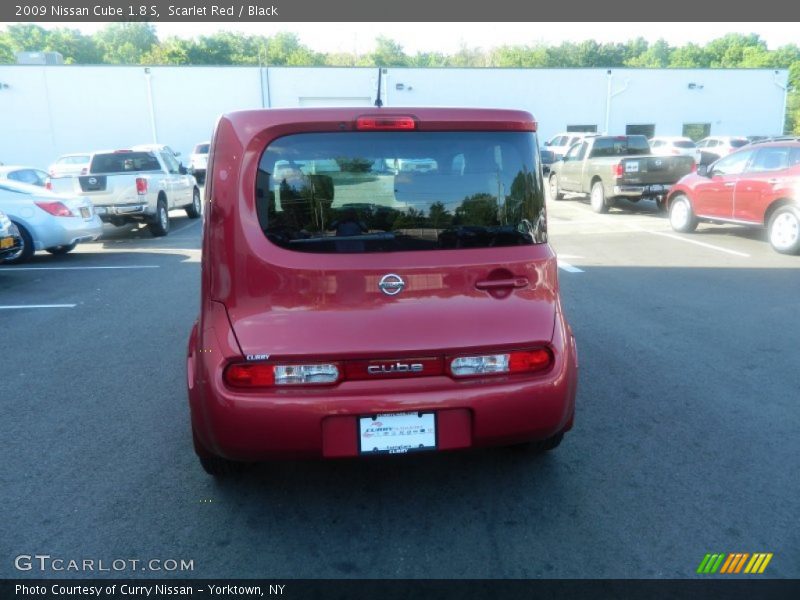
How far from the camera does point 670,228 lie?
1320 centimetres

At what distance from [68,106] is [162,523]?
116ft

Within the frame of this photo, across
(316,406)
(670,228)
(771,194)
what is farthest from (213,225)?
(670,228)

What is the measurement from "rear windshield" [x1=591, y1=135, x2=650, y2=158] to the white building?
16.0 metres

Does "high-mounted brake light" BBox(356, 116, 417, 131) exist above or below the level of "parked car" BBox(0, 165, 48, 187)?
above

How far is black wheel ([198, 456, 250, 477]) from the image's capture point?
10.6 ft

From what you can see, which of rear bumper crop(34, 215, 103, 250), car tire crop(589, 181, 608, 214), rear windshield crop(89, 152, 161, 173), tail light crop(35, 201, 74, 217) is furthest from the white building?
tail light crop(35, 201, 74, 217)

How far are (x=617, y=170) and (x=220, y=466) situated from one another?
14.2m

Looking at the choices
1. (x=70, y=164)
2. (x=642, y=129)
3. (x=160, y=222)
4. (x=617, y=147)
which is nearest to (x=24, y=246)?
(x=160, y=222)

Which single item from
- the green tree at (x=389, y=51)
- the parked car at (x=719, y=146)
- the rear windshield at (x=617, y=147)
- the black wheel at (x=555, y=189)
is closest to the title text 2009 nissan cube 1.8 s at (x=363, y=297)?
the rear windshield at (x=617, y=147)

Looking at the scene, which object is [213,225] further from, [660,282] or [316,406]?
[660,282]

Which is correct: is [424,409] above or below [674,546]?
above

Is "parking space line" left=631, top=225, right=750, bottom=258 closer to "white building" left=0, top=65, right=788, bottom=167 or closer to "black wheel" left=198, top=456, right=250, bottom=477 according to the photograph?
"black wheel" left=198, top=456, right=250, bottom=477

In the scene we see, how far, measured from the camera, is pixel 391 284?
9.23 ft

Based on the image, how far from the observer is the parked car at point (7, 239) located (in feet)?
28.1
